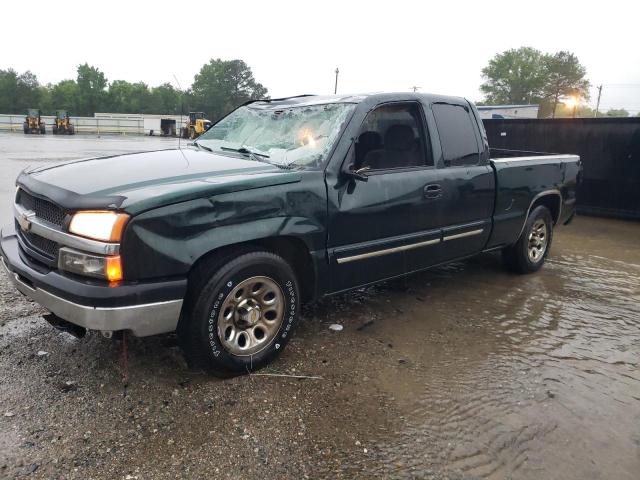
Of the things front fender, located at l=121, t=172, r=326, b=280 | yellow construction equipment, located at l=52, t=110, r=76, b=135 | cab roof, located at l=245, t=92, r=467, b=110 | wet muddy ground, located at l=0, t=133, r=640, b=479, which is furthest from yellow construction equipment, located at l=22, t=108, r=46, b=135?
front fender, located at l=121, t=172, r=326, b=280

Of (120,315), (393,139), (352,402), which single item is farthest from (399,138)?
(120,315)

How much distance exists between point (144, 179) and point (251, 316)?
1038 mm

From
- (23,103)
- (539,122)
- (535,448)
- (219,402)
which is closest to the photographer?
(535,448)

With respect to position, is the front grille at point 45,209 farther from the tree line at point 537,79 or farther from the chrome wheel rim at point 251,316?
the tree line at point 537,79

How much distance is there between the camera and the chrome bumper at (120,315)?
8.25ft

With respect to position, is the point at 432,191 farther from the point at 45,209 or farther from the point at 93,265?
the point at 45,209

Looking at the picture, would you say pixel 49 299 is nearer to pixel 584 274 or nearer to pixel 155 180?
pixel 155 180

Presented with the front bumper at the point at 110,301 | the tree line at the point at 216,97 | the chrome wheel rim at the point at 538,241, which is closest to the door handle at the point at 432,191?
the chrome wheel rim at the point at 538,241

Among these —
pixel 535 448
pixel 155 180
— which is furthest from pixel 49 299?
pixel 535 448

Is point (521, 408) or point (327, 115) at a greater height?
point (327, 115)

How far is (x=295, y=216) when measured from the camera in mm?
3156

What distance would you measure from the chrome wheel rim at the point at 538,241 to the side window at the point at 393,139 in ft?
7.16

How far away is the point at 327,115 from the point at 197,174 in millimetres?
1207

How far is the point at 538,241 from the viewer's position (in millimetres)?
5680
